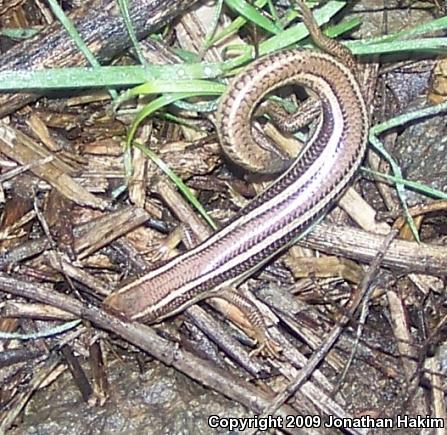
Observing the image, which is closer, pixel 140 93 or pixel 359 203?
pixel 140 93

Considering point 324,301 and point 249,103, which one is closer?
point 249,103

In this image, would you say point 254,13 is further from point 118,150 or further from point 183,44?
point 118,150

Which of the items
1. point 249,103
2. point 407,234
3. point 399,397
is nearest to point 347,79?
point 249,103

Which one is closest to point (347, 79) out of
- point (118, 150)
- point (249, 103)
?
point (249, 103)

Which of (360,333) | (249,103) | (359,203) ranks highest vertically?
(249,103)

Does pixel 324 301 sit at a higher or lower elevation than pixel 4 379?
lower

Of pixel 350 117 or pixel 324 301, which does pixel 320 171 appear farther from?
pixel 324 301
